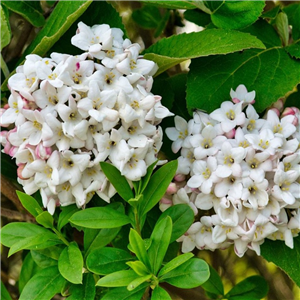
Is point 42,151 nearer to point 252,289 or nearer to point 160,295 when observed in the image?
point 160,295

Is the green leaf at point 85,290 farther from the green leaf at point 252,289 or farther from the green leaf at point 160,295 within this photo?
the green leaf at point 252,289

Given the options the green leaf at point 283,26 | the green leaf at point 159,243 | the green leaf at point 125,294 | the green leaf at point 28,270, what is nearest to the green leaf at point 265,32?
the green leaf at point 283,26

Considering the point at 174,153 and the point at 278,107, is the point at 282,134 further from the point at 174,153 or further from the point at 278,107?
the point at 174,153

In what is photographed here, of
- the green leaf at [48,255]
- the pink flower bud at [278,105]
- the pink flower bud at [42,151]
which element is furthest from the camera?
the pink flower bud at [278,105]

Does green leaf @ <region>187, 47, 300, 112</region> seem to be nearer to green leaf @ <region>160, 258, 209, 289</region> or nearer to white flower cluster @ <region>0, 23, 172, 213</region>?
white flower cluster @ <region>0, 23, 172, 213</region>

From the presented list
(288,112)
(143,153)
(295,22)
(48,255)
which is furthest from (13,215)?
(295,22)

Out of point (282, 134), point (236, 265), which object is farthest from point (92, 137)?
point (236, 265)
